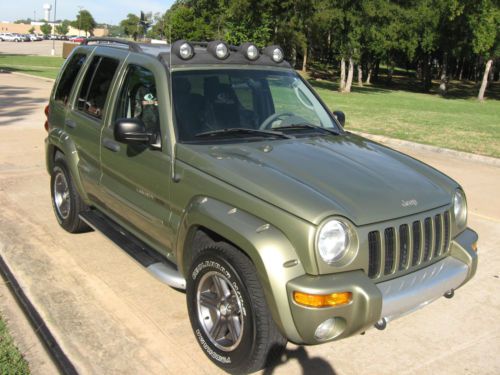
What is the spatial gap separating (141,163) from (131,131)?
0.36m

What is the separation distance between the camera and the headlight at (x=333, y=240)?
276 centimetres

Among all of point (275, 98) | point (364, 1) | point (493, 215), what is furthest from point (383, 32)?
point (275, 98)

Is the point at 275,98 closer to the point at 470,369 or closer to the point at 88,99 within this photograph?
the point at 88,99

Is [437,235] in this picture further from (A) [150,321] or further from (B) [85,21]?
(B) [85,21]

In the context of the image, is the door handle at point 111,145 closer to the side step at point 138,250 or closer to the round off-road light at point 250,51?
the side step at point 138,250

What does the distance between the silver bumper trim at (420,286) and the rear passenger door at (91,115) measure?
2.72 metres

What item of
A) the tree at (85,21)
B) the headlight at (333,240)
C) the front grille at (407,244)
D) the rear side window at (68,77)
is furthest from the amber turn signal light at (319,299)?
the tree at (85,21)

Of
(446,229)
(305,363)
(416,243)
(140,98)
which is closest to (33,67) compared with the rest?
(140,98)

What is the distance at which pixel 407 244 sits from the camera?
3.08 metres

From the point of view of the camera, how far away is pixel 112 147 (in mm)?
4219

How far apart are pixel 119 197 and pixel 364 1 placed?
30.6 m

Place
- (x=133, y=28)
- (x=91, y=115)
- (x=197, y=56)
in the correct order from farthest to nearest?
(x=133, y=28) < (x=91, y=115) < (x=197, y=56)

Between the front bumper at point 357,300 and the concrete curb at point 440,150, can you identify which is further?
the concrete curb at point 440,150

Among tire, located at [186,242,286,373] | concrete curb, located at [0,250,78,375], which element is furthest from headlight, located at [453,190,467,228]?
concrete curb, located at [0,250,78,375]
